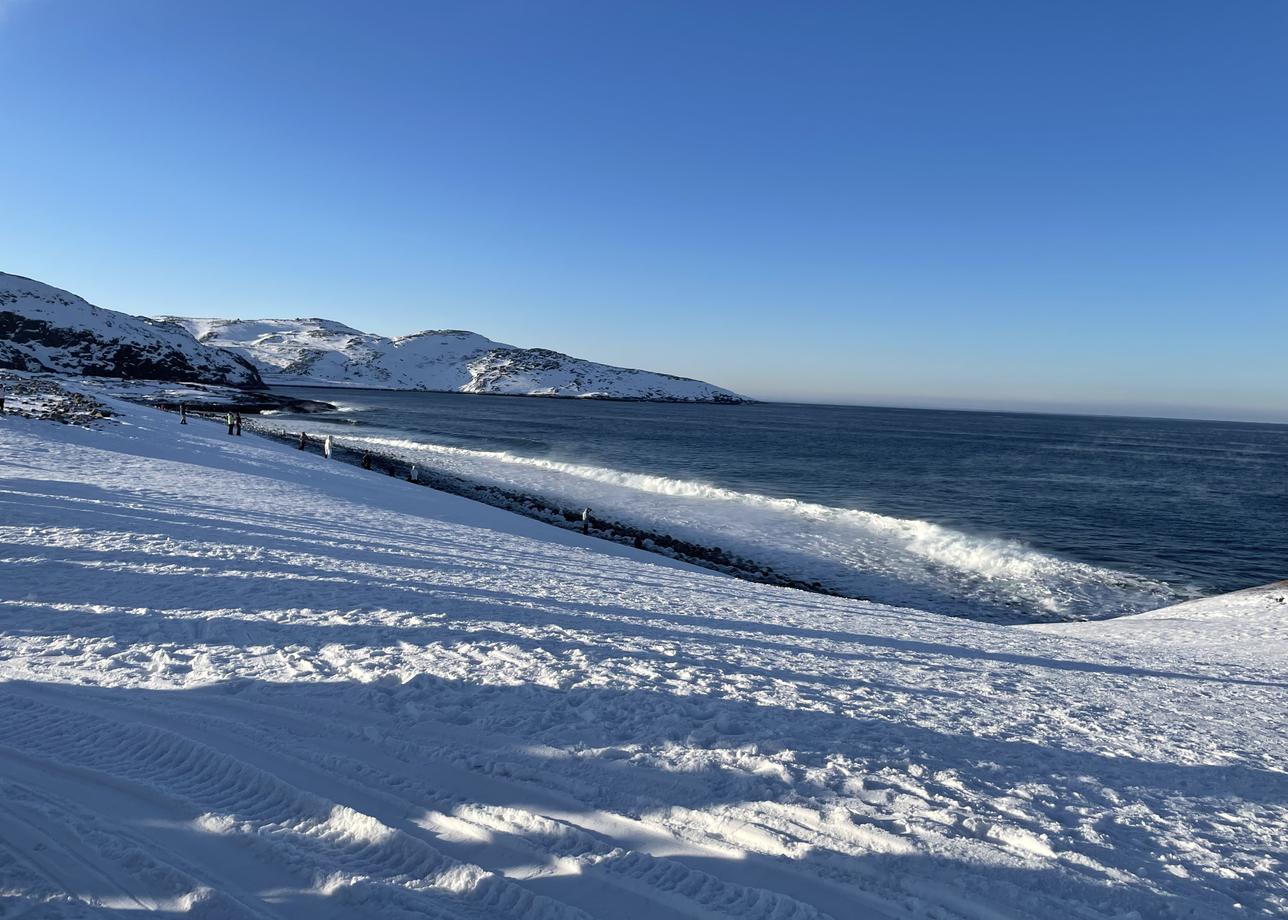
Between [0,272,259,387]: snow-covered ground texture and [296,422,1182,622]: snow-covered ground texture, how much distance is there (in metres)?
108

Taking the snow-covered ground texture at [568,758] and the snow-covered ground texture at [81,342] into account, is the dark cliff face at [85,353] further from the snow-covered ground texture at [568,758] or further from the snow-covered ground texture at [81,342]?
the snow-covered ground texture at [568,758]

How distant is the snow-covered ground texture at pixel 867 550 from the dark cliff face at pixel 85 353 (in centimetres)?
10661

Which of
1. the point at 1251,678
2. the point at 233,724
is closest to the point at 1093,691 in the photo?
the point at 1251,678

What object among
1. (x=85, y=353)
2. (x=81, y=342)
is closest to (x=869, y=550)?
(x=85, y=353)

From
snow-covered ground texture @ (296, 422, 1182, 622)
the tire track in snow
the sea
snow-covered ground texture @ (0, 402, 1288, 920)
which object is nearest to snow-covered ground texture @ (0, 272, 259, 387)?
the sea

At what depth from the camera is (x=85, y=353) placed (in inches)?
4368

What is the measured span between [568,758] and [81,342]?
150 m

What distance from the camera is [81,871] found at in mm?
3240

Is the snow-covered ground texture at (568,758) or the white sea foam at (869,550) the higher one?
the snow-covered ground texture at (568,758)

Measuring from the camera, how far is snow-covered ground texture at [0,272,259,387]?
106m

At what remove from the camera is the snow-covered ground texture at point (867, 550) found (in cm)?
1894

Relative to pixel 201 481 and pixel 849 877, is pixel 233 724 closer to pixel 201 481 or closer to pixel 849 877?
pixel 849 877

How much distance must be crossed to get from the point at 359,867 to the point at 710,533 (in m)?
22.9

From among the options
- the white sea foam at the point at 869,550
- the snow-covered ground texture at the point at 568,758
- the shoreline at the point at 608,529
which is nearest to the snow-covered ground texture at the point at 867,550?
the white sea foam at the point at 869,550
